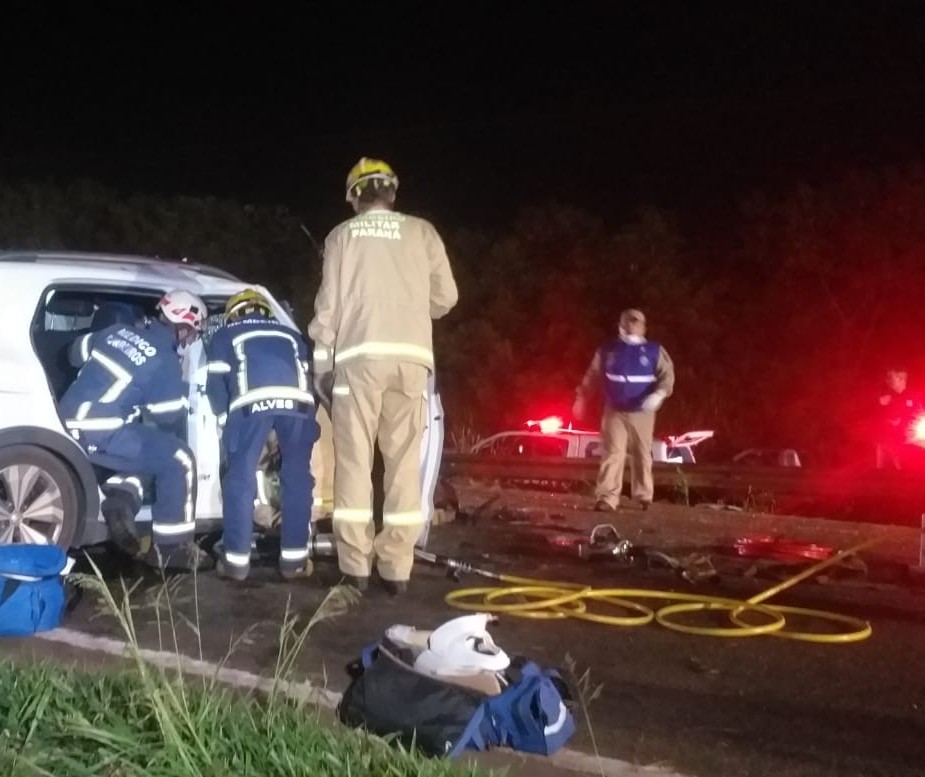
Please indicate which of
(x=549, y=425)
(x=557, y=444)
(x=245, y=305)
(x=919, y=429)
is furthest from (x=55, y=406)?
(x=549, y=425)

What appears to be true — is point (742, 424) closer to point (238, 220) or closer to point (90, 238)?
point (238, 220)

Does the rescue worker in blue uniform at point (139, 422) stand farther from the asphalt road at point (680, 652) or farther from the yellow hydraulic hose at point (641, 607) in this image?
the yellow hydraulic hose at point (641, 607)

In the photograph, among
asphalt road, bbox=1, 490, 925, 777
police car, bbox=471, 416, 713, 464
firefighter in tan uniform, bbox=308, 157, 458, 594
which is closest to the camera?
asphalt road, bbox=1, 490, 925, 777

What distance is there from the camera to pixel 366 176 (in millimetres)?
6859

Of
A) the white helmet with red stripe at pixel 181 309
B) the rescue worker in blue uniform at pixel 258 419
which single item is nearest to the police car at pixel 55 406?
the white helmet with red stripe at pixel 181 309

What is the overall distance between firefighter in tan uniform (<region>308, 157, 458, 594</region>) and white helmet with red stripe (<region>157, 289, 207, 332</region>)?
718 mm

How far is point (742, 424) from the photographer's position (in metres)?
21.8

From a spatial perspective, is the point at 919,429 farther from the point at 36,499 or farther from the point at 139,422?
the point at 36,499

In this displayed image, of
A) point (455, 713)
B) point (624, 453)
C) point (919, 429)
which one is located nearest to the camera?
point (455, 713)

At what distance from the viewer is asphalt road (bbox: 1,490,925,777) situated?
14.6 ft

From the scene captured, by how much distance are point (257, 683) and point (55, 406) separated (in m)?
2.40

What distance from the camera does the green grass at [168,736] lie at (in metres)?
3.74

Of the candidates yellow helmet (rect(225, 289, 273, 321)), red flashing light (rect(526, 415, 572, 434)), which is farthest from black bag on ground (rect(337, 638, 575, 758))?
red flashing light (rect(526, 415, 572, 434))

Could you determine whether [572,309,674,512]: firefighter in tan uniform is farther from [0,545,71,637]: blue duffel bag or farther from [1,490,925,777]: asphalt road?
[0,545,71,637]: blue duffel bag
